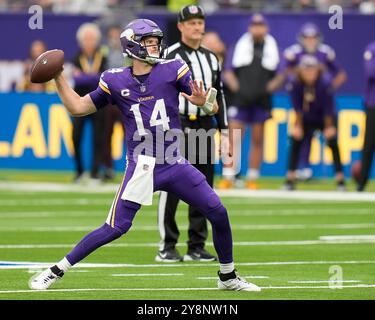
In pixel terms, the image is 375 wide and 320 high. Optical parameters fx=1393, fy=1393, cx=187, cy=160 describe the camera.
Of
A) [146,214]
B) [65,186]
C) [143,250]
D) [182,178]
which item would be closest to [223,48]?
[65,186]

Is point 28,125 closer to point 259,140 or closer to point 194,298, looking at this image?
point 259,140

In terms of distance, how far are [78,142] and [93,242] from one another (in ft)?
37.2

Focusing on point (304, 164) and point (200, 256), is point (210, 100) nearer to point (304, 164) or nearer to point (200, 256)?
point (200, 256)

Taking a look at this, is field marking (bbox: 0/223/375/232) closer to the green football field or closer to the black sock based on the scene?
the green football field

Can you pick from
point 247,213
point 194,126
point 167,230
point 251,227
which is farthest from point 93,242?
point 247,213

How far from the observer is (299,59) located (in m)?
21.9

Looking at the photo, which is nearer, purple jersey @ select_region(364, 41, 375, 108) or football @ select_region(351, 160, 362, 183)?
purple jersey @ select_region(364, 41, 375, 108)

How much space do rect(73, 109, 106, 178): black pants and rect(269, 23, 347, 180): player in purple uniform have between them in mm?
2778

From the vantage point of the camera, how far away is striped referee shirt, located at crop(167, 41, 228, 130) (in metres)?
13.3

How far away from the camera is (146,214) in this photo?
59.1 ft

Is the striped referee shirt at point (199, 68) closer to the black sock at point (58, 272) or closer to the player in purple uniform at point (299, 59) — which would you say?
the black sock at point (58, 272)

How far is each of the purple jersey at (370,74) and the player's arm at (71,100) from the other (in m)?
9.74

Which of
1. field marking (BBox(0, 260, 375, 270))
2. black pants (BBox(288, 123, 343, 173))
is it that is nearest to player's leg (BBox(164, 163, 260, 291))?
field marking (BBox(0, 260, 375, 270))
